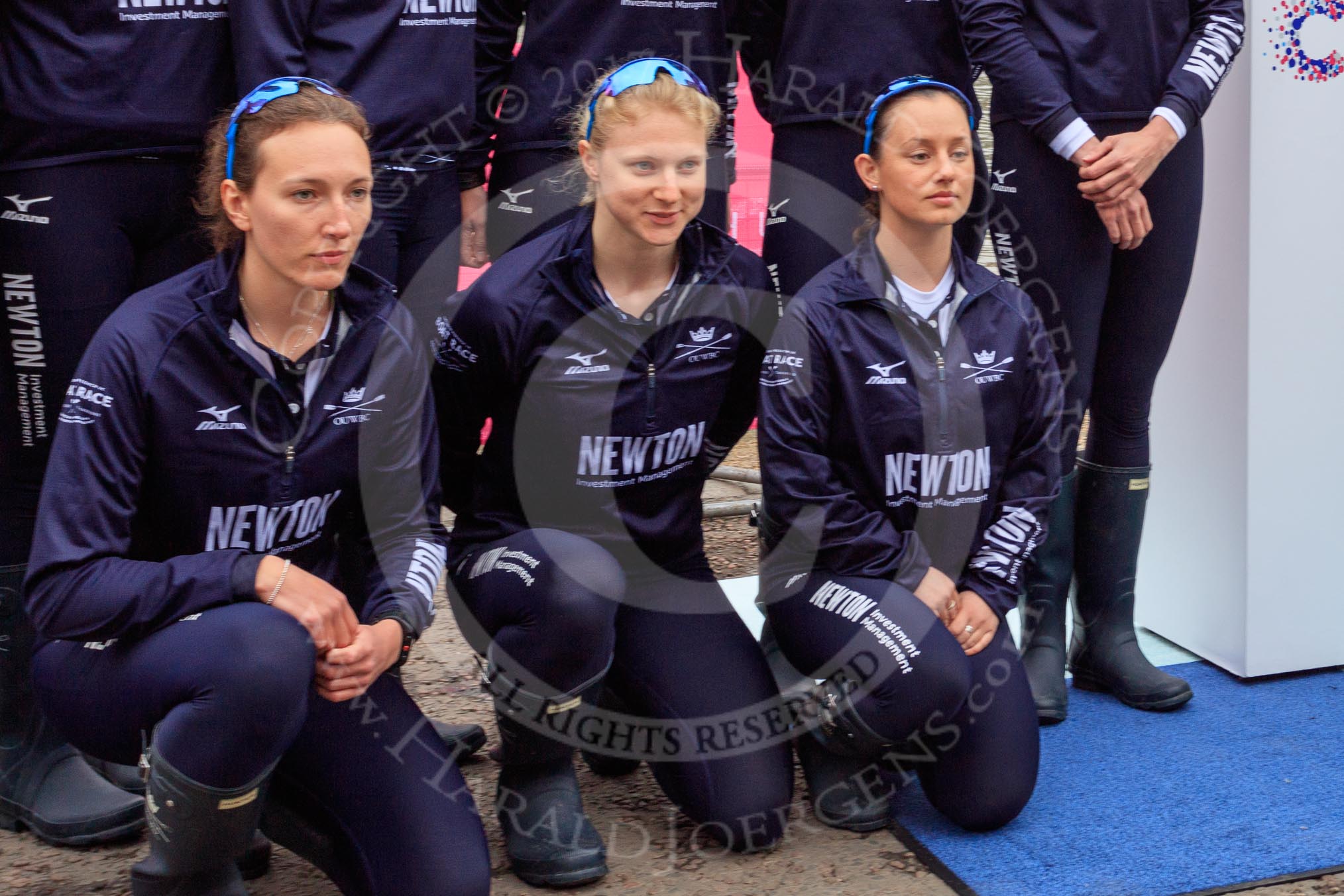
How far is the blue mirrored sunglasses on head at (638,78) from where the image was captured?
8.68 feet

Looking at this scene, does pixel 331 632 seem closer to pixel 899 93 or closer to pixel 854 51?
pixel 899 93

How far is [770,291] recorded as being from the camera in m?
2.87

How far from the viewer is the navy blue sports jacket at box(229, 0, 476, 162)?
269 centimetres

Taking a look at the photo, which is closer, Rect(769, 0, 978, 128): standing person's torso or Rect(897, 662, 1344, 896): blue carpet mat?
Rect(897, 662, 1344, 896): blue carpet mat

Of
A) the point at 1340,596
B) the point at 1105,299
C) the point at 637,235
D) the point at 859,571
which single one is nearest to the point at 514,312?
the point at 637,235

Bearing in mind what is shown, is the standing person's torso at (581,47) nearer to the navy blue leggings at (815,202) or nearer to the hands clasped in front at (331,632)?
the navy blue leggings at (815,202)

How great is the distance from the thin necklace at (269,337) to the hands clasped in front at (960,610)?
1.23 metres

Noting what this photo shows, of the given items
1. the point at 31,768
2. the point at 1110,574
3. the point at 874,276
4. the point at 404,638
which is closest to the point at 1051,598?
the point at 1110,574

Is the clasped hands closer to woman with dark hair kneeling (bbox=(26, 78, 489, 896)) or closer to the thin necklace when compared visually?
woman with dark hair kneeling (bbox=(26, 78, 489, 896))

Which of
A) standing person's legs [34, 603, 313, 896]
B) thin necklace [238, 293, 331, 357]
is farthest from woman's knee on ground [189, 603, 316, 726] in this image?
thin necklace [238, 293, 331, 357]

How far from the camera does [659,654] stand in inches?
106

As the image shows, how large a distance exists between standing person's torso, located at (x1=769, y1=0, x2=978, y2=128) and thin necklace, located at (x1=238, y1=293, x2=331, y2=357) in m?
1.25

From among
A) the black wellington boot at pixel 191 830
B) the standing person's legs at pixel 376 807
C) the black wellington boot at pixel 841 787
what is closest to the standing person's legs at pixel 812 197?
the black wellington boot at pixel 841 787

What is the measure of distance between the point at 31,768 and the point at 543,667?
3.31ft
